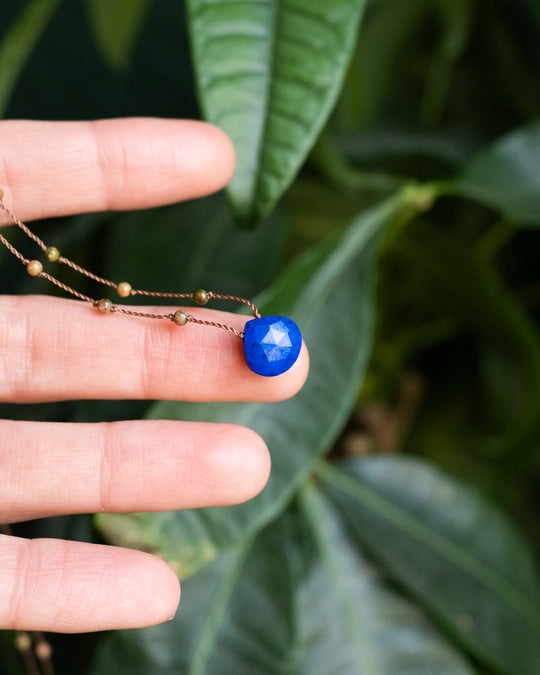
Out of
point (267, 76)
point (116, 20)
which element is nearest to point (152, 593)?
point (267, 76)

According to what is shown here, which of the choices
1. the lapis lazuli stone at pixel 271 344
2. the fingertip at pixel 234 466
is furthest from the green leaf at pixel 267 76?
the fingertip at pixel 234 466

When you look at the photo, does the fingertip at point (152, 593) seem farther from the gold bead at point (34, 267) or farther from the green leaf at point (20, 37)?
the green leaf at point (20, 37)

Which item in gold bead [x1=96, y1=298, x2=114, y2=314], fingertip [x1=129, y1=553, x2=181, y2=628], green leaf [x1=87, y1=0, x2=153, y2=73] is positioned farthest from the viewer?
green leaf [x1=87, y1=0, x2=153, y2=73]

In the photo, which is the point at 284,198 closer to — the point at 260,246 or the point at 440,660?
the point at 260,246

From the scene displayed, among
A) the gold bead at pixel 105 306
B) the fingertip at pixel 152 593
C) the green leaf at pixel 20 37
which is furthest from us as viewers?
the green leaf at pixel 20 37

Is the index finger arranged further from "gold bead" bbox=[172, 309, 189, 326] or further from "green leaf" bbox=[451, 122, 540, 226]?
"green leaf" bbox=[451, 122, 540, 226]

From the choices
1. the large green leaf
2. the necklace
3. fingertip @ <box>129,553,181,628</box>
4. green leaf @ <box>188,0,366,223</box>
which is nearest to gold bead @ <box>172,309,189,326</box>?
the necklace

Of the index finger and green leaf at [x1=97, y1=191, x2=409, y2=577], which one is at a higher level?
the index finger
